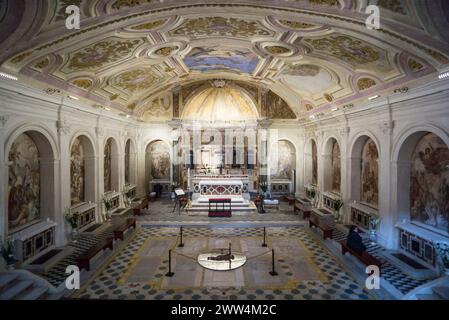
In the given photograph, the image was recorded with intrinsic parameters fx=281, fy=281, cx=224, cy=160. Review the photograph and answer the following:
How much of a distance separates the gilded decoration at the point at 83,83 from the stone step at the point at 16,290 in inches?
277

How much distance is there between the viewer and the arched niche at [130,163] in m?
19.5

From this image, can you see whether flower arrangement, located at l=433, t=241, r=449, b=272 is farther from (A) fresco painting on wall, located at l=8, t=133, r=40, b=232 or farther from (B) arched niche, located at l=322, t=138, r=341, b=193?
(A) fresco painting on wall, located at l=8, t=133, r=40, b=232

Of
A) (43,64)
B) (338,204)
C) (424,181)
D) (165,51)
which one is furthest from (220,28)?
(338,204)

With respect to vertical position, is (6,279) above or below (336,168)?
below

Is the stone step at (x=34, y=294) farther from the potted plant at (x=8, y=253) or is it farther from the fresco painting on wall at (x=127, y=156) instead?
the fresco painting on wall at (x=127, y=156)

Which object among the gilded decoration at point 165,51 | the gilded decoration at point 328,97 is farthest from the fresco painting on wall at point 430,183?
the gilded decoration at point 165,51

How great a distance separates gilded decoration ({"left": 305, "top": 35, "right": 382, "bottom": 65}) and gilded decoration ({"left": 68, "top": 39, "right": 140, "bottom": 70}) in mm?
6004

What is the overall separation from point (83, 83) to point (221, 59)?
6282mm

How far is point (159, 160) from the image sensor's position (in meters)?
21.2

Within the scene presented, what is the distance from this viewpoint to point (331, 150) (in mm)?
16703

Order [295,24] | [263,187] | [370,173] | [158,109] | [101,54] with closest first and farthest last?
[295,24] < [101,54] < [370,173] < [263,187] < [158,109]

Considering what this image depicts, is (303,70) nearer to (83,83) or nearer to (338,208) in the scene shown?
(338,208)

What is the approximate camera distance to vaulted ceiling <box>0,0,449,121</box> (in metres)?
6.25
